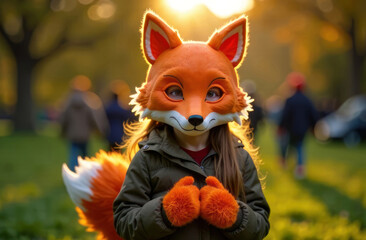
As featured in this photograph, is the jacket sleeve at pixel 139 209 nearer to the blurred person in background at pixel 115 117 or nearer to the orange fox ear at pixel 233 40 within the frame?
the orange fox ear at pixel 233 40

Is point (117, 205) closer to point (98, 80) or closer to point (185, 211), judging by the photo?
point (185, 211)

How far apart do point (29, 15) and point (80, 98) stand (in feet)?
37.0

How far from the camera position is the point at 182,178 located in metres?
2.35

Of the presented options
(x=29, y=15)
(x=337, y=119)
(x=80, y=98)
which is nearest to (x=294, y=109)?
(x=80, y=98)

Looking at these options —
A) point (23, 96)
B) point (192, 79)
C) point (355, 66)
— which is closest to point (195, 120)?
point (192, 79)

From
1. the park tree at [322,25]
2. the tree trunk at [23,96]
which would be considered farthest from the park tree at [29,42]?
the park tree at [322,25]

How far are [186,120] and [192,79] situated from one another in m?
0.24

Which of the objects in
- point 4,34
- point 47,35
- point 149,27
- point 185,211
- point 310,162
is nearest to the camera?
point 185,211

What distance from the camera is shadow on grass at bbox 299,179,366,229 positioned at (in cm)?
538

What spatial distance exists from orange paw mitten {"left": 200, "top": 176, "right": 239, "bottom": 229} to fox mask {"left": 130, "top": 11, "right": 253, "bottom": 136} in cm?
35

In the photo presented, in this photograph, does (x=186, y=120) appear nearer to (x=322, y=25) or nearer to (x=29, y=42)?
(x=29, y=42)

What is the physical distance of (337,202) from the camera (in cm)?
619

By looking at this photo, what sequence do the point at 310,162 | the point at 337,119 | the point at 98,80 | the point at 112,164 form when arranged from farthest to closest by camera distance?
the point at 98,80 → the point at 337,119 → the point at 310,162 → the point at 112,164

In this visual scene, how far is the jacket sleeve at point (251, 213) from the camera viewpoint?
232 centimetres
